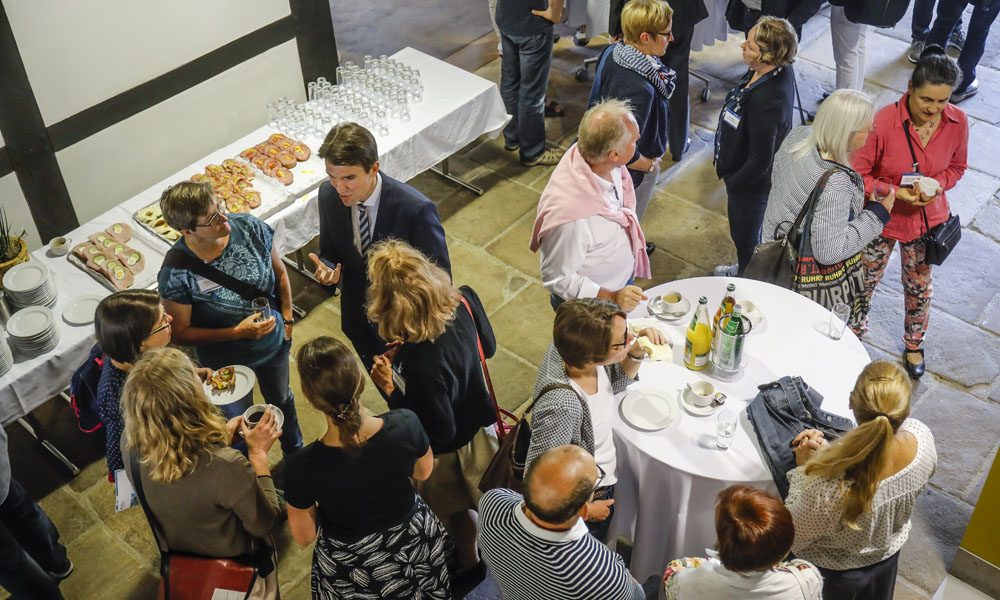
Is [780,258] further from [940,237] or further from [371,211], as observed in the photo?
[371,211]

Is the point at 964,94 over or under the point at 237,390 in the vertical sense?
under

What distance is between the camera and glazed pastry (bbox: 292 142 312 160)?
4.91m

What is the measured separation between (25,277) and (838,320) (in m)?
3.57

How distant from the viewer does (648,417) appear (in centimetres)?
321

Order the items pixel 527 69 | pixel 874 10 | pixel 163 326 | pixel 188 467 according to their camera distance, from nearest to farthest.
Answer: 1. pixel 188 467
2. pixel 163 326
3. pixel 874 10
4. pixel 527 69

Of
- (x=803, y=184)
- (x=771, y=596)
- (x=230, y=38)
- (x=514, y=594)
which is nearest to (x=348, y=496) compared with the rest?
(x=514, y=594)

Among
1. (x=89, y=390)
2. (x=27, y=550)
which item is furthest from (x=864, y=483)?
(x=27, y=550)

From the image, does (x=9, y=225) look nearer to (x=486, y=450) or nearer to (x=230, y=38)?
(x=230, y=38)

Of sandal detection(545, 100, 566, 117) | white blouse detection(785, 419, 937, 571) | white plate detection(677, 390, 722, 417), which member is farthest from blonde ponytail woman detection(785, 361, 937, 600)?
sandal detection(545, 100, 566, 117)

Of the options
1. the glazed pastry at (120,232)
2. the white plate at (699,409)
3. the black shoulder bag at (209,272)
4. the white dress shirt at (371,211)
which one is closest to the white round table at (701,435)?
the white plate at (699,409)

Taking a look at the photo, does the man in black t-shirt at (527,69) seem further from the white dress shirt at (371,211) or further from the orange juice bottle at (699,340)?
the orange juice bottle at (699,340)

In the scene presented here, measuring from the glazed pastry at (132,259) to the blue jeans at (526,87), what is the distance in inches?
103

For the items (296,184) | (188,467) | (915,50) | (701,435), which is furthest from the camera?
(915,50)

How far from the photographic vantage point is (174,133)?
514 centimetres
